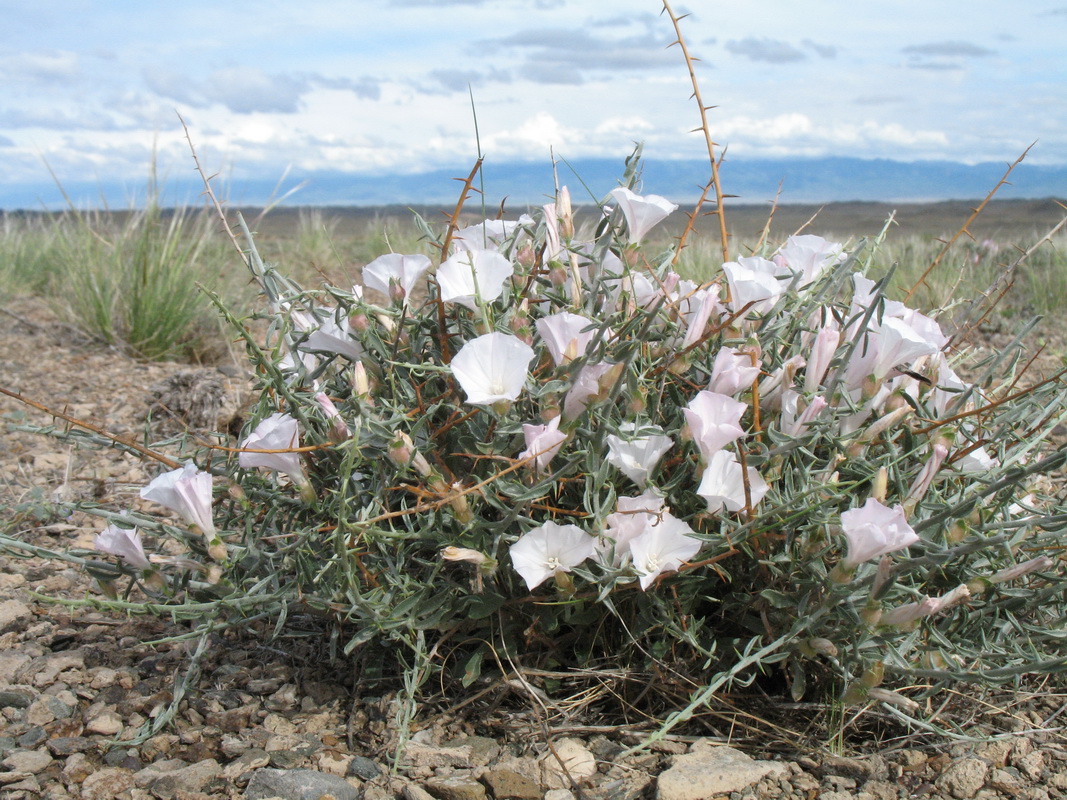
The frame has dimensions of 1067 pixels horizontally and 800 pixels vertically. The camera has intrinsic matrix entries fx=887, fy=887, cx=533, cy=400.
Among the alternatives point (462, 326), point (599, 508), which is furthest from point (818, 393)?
point (462, 326)

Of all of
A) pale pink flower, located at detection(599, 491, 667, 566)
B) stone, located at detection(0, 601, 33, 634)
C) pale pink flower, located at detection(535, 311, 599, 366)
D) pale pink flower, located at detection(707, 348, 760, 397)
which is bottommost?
stone, located at detection(0, 601, 33, 634)

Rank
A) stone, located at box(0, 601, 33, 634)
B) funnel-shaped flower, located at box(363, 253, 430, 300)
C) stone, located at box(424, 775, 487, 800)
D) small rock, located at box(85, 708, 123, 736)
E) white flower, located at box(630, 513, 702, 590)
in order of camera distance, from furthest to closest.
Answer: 1. stone, located at box(0, 601, 33, 634)
2. small rock, located at box(85, 708, 123, 736)
3. funnel-shaped flower, located at box(363, 253, 430, 300)
4. stone, located at box(424, 775, 487, 800)
5. white flower, located at box(630, 513, 702, 590)

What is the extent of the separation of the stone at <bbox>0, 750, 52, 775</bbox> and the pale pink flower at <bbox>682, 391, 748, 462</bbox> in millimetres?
1403

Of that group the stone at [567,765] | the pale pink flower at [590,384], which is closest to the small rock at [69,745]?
the stone at [567,765]

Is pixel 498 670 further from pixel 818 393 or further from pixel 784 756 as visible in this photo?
pixel 818 393

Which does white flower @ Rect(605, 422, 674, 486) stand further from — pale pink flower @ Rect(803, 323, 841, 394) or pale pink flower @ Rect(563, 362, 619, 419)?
pale pink flower @ Rect(803, 323, 841, 394)

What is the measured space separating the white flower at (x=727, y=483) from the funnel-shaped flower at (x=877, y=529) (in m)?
0.16

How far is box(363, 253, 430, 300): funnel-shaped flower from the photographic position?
170 centimetres

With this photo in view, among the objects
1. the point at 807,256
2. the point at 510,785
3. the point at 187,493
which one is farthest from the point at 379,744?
the point at 807,256

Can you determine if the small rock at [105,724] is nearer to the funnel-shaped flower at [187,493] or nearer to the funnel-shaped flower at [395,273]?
the funnel-shaped flower at [187,493]

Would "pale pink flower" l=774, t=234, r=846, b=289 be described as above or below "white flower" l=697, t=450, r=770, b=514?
above

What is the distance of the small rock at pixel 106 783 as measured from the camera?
1646 mm

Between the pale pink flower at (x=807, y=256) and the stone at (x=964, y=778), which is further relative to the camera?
the pale pink flower at (x=807, y=256)

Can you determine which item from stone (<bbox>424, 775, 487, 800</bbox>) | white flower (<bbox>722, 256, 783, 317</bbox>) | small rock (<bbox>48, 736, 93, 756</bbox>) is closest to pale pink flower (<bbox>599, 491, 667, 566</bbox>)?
white flower (<bbox>722, 256, 783, 317</bbox>)
